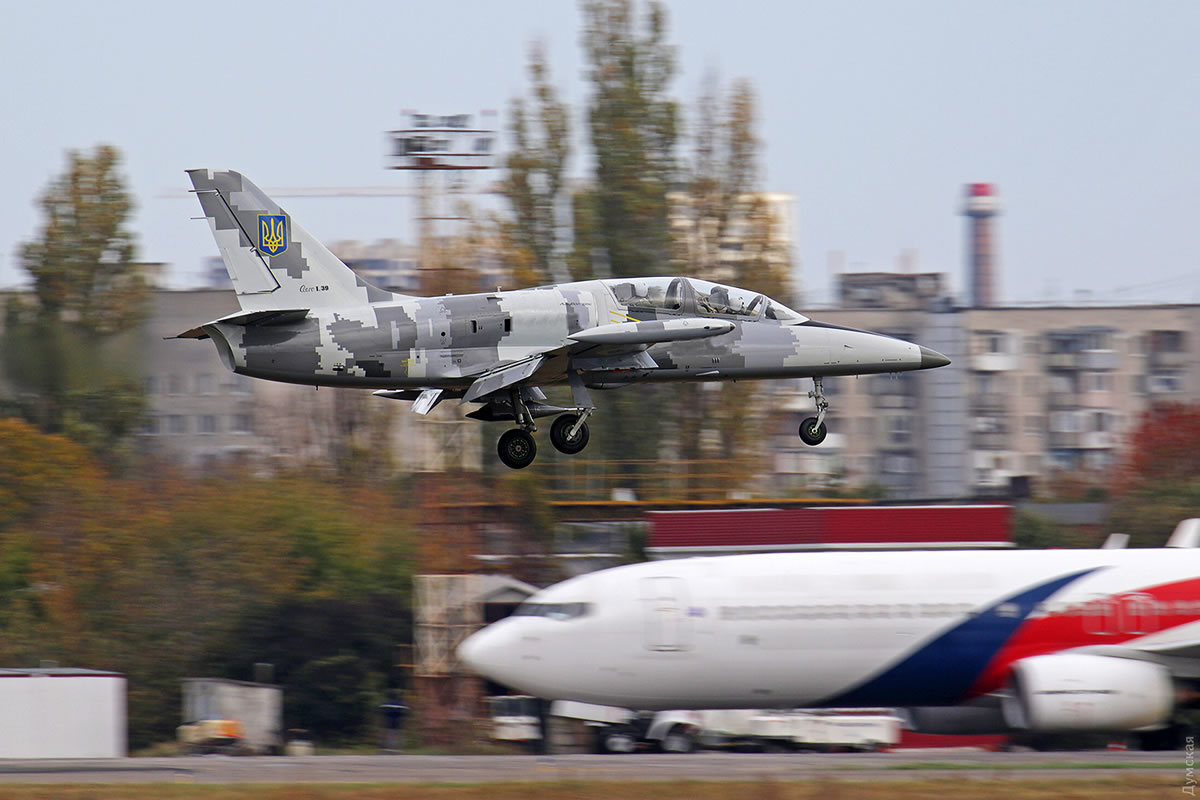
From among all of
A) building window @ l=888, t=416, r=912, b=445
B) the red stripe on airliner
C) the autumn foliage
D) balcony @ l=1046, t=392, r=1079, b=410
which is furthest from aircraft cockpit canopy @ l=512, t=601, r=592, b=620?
balcony @ l=1046, t=392, r=1079, b=410

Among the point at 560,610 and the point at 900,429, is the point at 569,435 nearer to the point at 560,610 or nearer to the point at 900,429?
the point at 560,610

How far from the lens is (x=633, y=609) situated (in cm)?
2975

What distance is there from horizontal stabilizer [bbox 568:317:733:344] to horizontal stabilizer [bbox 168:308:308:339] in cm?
480

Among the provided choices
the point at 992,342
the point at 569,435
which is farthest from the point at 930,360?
the point at 992,342

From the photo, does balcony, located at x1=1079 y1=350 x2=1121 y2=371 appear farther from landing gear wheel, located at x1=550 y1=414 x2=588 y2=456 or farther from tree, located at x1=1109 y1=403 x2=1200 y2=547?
landing gear wheel, located at x1=550 y1=414 x2=588 y2=456

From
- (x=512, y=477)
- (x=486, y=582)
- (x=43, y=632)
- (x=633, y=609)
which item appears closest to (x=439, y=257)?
(x=512, y=477)

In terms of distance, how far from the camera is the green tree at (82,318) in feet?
186

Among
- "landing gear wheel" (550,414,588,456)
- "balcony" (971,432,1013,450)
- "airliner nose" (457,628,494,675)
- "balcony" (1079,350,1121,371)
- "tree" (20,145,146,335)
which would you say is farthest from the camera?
"balcony" (971,432,1013,450)

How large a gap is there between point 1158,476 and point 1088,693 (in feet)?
133

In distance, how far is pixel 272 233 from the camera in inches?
1093

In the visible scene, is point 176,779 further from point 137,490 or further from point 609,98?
point 609,98

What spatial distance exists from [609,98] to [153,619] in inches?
1090

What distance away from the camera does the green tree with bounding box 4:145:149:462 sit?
186ft

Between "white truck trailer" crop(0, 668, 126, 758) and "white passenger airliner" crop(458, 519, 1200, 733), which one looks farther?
"white truck trailer" crop(0, 668, 126, 758)
